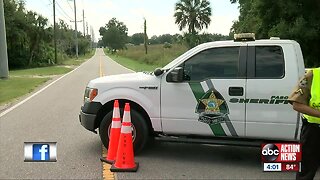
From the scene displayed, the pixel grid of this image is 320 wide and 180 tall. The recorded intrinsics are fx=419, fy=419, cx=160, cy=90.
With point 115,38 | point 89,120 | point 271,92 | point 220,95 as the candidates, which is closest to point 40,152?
point 89,120

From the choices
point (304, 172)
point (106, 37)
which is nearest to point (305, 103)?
point (304, 172)

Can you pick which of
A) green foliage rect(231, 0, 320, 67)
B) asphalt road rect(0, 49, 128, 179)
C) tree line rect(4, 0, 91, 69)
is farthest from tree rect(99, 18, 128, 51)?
asphalt road rect(0, 49, 128, 179)

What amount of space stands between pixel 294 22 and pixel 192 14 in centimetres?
4703

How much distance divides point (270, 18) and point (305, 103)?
682 inches

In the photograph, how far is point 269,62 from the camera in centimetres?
625

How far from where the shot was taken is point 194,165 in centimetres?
632

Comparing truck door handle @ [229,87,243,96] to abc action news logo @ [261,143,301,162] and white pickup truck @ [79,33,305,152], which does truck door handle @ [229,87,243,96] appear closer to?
white pickup truck @ [79,33,305,152]

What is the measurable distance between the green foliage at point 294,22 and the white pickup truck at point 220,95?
527 inches

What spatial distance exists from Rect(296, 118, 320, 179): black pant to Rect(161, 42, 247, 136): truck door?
89.5 inches

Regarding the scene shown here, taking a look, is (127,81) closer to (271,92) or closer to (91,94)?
(91,94)

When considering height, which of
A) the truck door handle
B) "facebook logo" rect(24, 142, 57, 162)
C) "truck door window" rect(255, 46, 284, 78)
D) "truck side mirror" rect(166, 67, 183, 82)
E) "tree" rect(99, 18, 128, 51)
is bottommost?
"facebook logo" rect(24, 142, 57, 162)

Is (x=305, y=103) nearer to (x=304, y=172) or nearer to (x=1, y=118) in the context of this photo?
(x=304, y=172)

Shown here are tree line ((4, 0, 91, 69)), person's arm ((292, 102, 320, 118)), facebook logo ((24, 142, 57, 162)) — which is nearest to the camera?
person's arm ((292, 102, 320, 118))

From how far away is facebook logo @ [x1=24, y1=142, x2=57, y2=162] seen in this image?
243 inches
